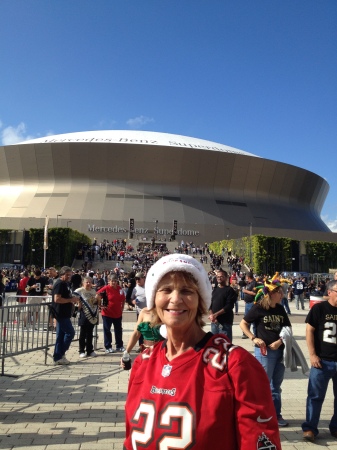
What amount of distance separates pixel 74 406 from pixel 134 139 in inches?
2400

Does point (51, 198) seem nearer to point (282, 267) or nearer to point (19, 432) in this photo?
point (282, 267)

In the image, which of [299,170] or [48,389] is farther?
[299,170]

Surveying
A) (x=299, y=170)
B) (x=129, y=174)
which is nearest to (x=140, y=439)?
(x=129, y=174)

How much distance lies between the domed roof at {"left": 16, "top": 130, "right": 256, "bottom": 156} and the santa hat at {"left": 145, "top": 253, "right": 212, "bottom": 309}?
59157 millimetres

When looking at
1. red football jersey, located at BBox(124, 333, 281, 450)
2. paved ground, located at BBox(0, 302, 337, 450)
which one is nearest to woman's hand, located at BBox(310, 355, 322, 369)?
paved ground, located at BBox(0, 302, 337, 450)

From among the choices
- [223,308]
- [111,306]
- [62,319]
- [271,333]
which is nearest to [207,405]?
[271,333]

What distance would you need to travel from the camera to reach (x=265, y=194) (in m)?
67.8

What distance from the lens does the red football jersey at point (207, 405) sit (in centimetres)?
157

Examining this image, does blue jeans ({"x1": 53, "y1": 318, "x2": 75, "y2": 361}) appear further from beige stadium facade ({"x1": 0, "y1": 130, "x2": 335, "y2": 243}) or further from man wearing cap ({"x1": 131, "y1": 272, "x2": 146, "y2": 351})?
beige stadium facade ({"x1": 0, "y1": 130, "x2": 335, "y2": 243})

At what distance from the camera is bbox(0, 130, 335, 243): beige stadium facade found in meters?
57.9

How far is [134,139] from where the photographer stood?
211 ft

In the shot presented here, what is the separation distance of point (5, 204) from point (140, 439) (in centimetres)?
6557

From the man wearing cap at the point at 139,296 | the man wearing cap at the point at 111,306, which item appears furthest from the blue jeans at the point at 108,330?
the man wearing cap at the point at 139,296

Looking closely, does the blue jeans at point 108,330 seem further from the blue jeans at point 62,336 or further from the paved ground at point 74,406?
the blue jeans at point 62,336
